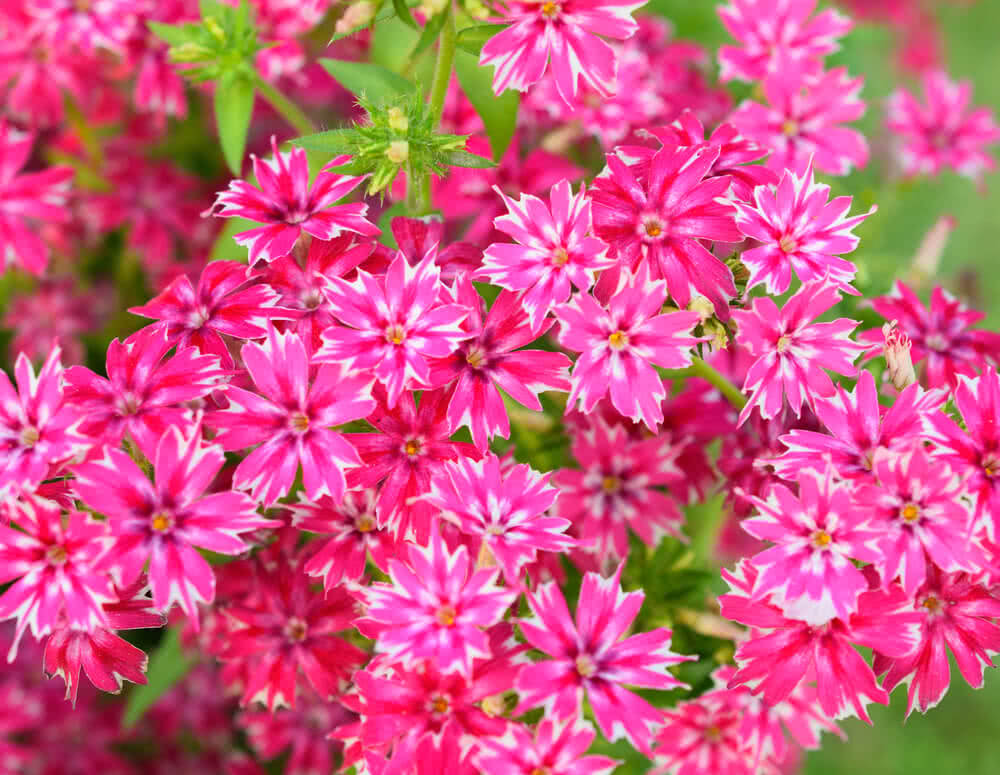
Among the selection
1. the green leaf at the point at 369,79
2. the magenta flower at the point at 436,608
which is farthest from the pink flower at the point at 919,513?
the green leaf at the point at 369,79

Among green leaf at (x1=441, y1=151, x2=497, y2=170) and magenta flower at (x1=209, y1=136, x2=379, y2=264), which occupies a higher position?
green leaf at (x1=441, y1=151, x2=497, y2=170)

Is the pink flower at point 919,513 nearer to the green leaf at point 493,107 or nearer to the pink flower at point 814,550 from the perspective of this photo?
the pink flower at point 814,550

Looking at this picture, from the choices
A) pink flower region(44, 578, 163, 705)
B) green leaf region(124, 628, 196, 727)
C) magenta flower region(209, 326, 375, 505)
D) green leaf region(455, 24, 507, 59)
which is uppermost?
green leaf region(455, 24, 507, 59)

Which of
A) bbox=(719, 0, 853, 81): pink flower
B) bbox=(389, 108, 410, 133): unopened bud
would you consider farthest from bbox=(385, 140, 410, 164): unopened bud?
bbox=(719, 0, 853, 81): pink flower

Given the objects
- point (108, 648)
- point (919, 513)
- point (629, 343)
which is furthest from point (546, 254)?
point (108, 648)

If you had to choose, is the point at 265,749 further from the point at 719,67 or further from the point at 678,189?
the point at 719,67

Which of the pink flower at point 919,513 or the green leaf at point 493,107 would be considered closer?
the pink flower at point 919,513

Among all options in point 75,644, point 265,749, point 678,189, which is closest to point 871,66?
point 678,189

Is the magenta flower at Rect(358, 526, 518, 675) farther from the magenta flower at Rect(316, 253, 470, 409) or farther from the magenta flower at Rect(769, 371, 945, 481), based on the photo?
the magenta flower at Rect(769, 371, 945, 481)
